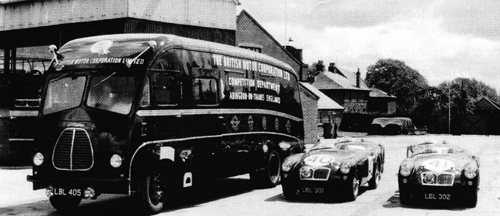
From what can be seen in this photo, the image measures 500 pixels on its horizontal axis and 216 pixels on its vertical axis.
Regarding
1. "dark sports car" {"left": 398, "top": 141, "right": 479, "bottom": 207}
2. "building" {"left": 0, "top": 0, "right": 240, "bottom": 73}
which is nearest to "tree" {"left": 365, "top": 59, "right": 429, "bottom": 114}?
Result: "building" {"left": 0, "top": 0, "right": 240, "bottom": 73}

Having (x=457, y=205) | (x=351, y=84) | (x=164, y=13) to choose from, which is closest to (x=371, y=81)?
(x=351, y=84)

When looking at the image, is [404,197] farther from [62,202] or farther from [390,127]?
[390,127]

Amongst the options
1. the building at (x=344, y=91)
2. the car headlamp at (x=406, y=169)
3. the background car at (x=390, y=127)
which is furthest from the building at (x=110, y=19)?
the building at (x=344, y=91)

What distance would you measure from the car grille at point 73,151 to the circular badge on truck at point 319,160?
15.2ft

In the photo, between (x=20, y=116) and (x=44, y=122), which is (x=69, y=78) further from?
(x=20, y=116)

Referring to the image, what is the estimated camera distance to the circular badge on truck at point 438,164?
12.2 meters

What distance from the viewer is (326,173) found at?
12.8 m

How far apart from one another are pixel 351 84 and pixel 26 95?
72.5m

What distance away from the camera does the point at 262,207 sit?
491 inches

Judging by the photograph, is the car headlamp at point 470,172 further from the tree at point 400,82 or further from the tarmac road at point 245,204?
the tree at point 400,82

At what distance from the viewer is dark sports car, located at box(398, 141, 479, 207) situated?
39.0 ft

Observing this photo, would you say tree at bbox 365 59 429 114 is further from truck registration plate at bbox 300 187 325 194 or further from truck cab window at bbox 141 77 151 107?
truck cab window at bbox 141 77 151 107

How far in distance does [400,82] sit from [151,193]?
10822cm

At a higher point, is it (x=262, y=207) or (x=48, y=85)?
(x=48, y=85)
